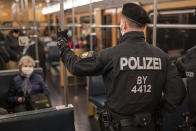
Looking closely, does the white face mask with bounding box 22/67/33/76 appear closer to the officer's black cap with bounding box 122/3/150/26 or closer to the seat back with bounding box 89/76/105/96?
the seat back with bounding box 89/76/105/96

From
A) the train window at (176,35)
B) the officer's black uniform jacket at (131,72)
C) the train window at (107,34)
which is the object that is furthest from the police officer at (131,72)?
the train window at (107,34)

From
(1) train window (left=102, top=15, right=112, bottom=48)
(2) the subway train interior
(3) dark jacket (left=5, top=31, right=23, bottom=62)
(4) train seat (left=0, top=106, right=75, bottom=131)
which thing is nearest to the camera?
(4) train seat (left=0, top=106, right=75, bottom=131)

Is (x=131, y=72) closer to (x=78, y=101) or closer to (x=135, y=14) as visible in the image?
(x=135, y=14)

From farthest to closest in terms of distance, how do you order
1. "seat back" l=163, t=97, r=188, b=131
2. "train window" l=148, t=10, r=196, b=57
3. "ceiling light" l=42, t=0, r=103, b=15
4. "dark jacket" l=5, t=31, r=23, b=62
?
1. "dark jacket" l=5, t=31, r=23, b=62
2. "ceiling light" l=42, t=0, r=103, b=15
3. "train window" l=148, t=10, r=196, b=57
4. "seat back" l=163, t=97, r=188, b=131

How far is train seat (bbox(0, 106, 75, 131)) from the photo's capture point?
160 cm

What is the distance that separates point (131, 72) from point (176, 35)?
2.44 m

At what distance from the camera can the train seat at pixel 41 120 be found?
63.1 inches

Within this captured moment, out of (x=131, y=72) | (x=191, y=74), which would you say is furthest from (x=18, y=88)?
(x=191, y=74)

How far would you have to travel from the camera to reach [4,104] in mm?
3127

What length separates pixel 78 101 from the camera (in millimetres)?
4785

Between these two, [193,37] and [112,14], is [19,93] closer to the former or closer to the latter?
[193,37]

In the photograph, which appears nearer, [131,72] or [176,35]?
[131,72]

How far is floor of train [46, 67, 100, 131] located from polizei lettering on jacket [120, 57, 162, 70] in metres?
2.26

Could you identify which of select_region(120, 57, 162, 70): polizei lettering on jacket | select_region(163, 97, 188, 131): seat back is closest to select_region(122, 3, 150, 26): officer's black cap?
select_region(120, 57, 162, 70): polizei lettering on jacket
